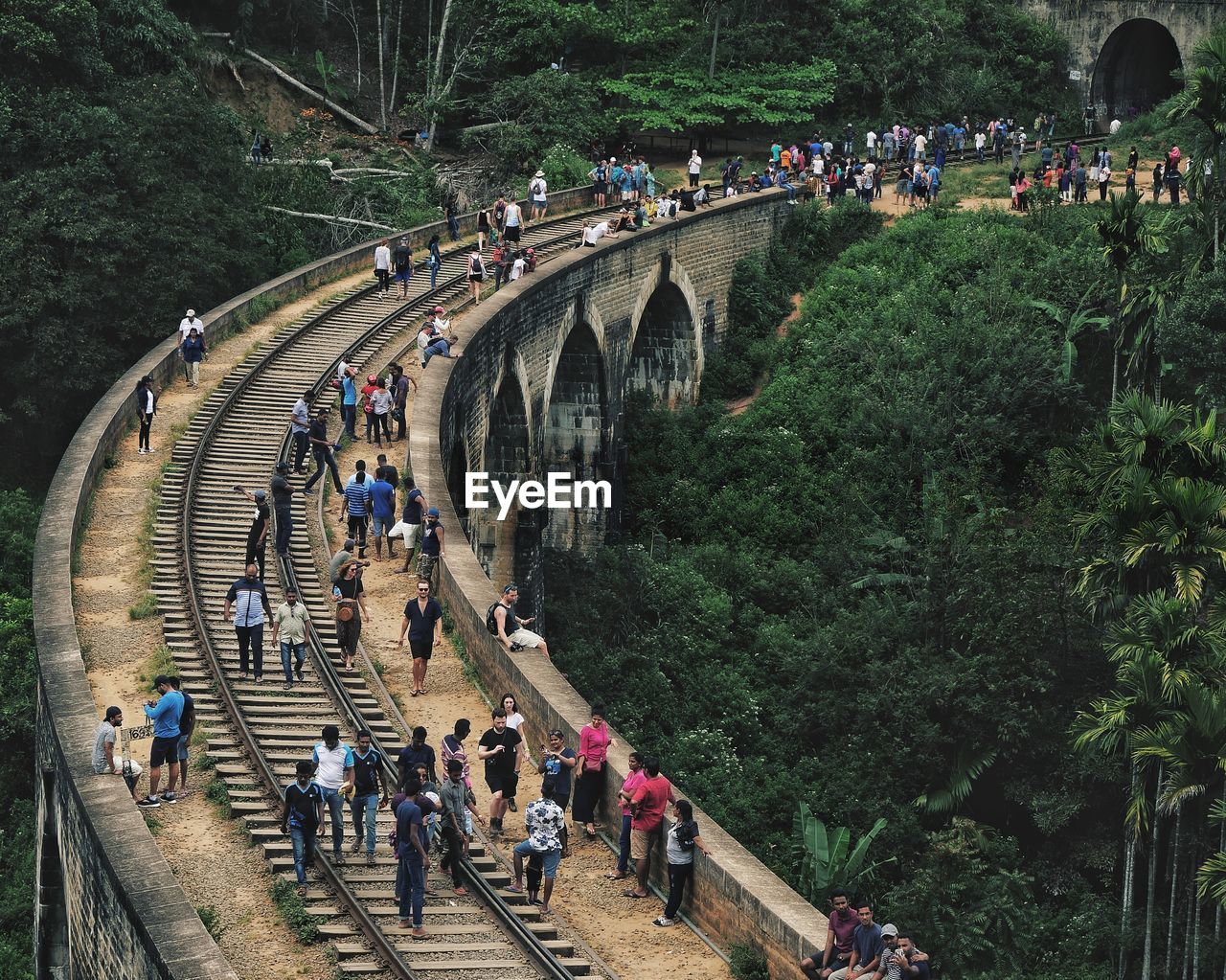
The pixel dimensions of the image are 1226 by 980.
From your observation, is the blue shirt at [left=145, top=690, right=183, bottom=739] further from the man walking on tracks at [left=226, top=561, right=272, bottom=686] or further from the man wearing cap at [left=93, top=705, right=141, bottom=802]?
the man walking on tracks at [left=226, top=561, right=272, bottom=686]

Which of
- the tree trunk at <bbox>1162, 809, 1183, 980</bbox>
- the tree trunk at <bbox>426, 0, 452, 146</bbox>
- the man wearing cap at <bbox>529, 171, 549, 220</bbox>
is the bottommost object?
the tree trunk at <bbox>1162, 809, 1183, 980</bbox>

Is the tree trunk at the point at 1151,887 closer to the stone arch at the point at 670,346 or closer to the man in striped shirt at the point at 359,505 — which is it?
the man in striped shirt at the point at 359,505

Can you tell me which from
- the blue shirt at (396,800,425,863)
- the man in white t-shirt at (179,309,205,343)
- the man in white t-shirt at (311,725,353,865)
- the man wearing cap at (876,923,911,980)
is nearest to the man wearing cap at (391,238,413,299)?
the man in white t-shirt at (179,309,205,343)

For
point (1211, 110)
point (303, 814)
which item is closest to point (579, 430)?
point (1211, 110)

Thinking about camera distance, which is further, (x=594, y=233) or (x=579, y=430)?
(x=579, y=430)

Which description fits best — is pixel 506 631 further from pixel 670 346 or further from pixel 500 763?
pixel 670 346

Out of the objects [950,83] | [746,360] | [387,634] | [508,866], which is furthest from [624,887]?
[950,83]
